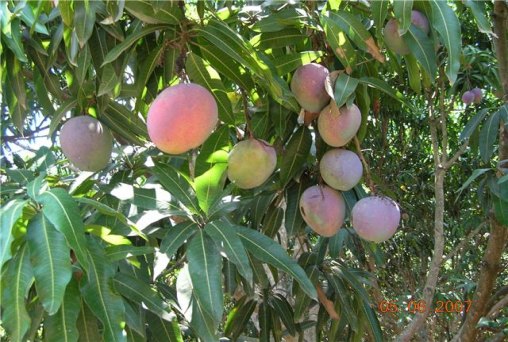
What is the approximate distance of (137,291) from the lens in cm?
131

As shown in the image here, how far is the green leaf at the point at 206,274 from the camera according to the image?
1.19m

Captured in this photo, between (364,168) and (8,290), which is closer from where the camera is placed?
(8,290)

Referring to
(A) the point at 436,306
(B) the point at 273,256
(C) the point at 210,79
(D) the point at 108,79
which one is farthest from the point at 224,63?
(A) the point at 436,306

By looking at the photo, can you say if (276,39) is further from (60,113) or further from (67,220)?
(67,220)

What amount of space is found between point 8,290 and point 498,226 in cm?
183

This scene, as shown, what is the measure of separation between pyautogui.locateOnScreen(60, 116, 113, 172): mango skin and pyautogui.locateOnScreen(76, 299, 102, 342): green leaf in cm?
57

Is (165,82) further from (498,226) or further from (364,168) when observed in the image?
(498,226)

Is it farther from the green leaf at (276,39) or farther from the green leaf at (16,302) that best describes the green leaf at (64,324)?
the green leaf at (276,39)

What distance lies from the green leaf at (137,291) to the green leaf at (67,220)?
28 centimetres

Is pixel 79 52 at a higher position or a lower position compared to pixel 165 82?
higher

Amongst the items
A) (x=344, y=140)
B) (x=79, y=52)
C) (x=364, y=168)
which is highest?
(x=79, y=52)

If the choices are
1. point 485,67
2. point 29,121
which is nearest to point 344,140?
point 485,67

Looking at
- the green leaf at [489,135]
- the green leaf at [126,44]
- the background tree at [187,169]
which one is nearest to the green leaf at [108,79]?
the background tree at [187,169]

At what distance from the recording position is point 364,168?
1.77m
